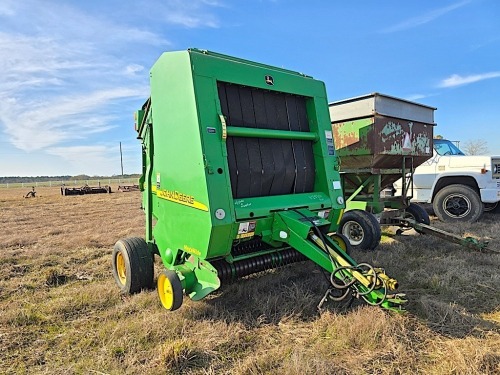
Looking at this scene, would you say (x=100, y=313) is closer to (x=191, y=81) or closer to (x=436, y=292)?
(x=191, y=81)

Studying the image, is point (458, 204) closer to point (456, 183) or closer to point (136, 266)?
point (456, 183)

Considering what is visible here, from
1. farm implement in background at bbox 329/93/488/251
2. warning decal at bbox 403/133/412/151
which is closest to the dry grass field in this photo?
farm implement in background at bbox 329/93/488/251

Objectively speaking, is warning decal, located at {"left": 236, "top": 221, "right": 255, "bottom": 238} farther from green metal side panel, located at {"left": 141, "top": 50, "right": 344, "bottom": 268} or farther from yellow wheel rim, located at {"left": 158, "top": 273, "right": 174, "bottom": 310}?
yellow wheel rim, located at {"left": 158, "top": 273, "right": 174, "bottom": 310}

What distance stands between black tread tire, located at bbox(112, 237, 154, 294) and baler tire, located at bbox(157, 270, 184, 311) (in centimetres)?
72

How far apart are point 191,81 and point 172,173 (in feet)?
3.26

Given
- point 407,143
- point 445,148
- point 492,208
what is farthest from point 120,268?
point 492,208

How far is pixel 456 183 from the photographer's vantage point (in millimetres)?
9453

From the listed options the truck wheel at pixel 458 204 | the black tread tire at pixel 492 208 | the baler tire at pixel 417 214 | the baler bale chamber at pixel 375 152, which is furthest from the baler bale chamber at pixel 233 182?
the black tread tire at pixel 492 208

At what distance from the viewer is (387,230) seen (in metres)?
8.00

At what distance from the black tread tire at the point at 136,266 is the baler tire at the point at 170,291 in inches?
28.5

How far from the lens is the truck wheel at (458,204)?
29.3 feet

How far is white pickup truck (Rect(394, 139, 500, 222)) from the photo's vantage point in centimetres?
889

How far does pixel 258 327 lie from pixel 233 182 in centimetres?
141

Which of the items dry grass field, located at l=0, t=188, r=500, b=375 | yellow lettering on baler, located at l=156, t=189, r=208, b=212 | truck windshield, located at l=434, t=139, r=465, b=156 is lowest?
dry grass field, located at l=0, t=188, r=500, b=375
